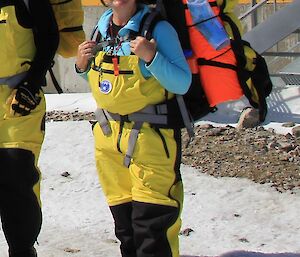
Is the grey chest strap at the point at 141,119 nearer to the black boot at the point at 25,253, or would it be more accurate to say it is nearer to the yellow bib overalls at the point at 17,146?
the yellow bib overalls at the point at 17,146

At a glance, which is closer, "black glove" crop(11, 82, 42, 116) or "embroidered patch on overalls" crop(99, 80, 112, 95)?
"embroidered patch on overalls" crop(99, 80, 112, 95)

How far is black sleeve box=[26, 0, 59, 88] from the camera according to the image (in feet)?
11.8

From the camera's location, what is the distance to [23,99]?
3609mm

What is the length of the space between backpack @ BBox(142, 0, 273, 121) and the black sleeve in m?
0.61

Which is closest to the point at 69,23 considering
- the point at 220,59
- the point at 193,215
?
the point at 220,59

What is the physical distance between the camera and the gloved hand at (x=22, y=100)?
142 inches

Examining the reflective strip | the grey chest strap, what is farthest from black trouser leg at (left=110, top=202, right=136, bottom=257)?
the reflective strip

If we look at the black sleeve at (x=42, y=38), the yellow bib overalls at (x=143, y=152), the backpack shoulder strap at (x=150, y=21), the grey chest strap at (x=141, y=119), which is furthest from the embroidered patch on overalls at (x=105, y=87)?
the black sleeve at (x=42, y=38)

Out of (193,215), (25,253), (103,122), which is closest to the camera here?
(103,122)

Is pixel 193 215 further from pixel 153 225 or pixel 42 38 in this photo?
pixel 42 38

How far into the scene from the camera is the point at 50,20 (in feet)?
12.0

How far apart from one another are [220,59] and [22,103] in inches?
41.7

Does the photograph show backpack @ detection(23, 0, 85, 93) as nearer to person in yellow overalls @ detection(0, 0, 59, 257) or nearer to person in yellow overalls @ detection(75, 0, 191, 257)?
person in yellow overalls @ detection(0, 0, 59, 257)

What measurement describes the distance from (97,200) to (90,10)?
6386mm
